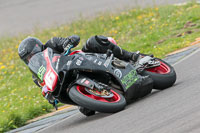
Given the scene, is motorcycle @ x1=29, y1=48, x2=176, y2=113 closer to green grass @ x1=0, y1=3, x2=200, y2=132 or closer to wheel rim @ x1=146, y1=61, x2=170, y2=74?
wheel rim @ x1=146, y1=61, x2=170, y2=74

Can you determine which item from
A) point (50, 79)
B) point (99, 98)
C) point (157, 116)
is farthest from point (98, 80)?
point (157, 116)

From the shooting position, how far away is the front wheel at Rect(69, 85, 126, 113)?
567cm

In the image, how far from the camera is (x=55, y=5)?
2119cm

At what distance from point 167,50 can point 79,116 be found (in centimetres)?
419

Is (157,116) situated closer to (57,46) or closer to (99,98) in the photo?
(99,98)

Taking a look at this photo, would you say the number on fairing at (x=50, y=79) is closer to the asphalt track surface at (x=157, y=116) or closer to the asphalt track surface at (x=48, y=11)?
the asphalt track surface at (x=157, y=116)

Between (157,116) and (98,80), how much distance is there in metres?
1.62

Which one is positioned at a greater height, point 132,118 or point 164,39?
point 132,118

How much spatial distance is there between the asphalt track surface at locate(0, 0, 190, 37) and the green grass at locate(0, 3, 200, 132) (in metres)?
0.89

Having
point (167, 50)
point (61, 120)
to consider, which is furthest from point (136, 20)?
point (61, 120)

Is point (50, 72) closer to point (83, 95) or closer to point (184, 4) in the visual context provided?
point (83, 95)

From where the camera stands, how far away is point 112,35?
48.0 feet

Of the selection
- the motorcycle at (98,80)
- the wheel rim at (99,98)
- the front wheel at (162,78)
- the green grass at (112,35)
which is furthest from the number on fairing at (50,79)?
the green grass at (112,35)

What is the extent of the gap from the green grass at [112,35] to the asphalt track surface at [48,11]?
2.91 feet
